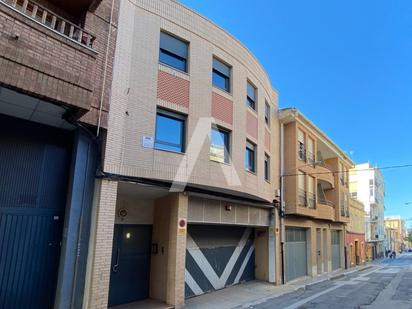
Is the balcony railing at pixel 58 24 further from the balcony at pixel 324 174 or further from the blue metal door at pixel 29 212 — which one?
the balcony at pixel 324 174

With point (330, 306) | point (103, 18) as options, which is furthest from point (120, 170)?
point (330, 306)

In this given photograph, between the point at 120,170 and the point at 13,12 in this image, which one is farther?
the point at 120,170

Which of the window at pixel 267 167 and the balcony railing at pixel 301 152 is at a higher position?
the balcony railing at pixel 301 152

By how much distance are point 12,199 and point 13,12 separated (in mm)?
3926

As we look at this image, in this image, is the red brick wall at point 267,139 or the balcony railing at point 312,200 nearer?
the red brick wall at point 267,139

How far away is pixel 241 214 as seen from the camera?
1393 cm

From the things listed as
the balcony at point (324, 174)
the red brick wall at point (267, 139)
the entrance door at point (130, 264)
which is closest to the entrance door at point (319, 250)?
the balcony at point (324, 174)

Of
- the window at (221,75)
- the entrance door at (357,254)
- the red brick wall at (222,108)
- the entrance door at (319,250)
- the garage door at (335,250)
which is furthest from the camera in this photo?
the entrance door at (357,254)

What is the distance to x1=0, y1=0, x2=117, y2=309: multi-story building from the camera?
6.56 m

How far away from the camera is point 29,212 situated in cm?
770

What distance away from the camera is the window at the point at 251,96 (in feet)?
46.5

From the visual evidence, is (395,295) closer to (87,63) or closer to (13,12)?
(87,63)

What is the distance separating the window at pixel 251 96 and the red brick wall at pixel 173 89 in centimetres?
408

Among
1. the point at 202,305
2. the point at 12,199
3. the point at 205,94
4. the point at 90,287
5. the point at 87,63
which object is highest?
the point at 205,94
